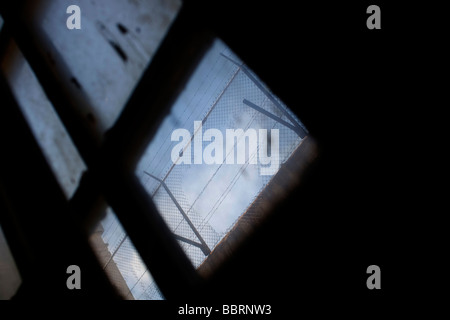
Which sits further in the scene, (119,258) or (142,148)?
(119,258)

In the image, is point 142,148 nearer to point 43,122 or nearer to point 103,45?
point 103,45

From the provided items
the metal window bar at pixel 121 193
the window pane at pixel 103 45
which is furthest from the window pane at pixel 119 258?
the window pane at pixel 103 45

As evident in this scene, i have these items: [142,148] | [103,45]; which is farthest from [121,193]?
[103,45]

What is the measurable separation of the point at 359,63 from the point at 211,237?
2.71 meters

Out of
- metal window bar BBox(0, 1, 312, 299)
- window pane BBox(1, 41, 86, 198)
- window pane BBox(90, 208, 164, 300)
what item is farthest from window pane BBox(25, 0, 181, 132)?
window pane BBox(90, 208, 164, 300)

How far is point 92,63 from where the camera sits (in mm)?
1681

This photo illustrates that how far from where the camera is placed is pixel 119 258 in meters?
2.68

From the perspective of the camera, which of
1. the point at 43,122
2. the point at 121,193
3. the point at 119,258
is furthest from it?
the point at 119,258

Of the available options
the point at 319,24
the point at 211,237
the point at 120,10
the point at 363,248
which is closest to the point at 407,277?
the point at 363,248

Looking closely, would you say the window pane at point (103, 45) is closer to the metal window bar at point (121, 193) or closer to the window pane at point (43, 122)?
the metal window bar at point (121, 193)

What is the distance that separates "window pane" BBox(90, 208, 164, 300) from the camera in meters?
1.61

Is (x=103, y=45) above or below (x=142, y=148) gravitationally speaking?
above

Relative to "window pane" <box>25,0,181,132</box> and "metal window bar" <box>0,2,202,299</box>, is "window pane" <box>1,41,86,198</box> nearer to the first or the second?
"metal window bar" <box>0,2,202,299</box>

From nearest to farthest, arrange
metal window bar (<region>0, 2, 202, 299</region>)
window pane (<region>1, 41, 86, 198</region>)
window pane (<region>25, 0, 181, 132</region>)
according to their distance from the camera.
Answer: metal window bar (<region>0, 2, 202, 299</region>) → window pane (<region>25, 0, 181, 132</region>) → window pane (<region>1, 41, 86, 198</region>)
